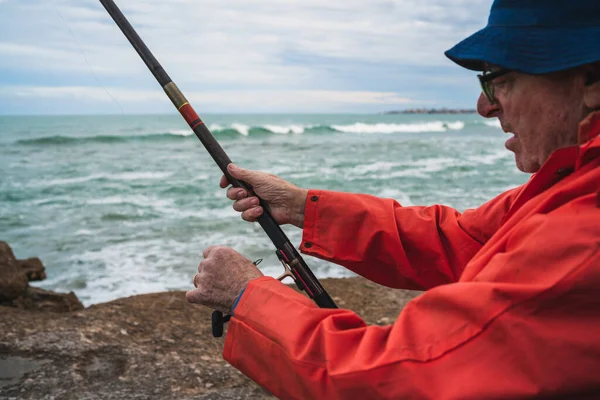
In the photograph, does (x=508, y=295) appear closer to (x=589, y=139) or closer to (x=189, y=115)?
(x=589, y=139)

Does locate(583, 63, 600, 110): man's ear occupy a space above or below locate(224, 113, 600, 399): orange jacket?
above

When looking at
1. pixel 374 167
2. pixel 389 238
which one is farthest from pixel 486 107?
pixel 374 167

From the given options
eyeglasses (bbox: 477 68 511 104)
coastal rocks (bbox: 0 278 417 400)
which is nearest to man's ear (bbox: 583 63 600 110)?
eyeglasses (bbox: 477 68 511 104)

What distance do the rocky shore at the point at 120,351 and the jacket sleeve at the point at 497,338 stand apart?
8.38 feet

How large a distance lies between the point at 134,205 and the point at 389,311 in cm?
1002

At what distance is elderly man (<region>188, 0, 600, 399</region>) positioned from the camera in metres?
1.23

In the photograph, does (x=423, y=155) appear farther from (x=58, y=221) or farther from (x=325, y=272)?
(x=325, y=272)

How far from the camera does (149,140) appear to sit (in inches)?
1435

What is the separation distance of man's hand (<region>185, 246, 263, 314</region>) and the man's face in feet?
2.92

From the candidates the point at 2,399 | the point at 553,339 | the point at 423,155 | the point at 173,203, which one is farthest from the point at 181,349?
the point at 423,155

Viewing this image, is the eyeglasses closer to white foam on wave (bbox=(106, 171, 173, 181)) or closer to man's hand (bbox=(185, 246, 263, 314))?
man's hand (bbox=(185, 246, 263, 314))

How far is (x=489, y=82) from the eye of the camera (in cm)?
169

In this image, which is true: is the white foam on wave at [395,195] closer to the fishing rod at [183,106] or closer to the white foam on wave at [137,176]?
the white foam on wave at [137,176]

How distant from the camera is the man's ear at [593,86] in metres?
1.48
